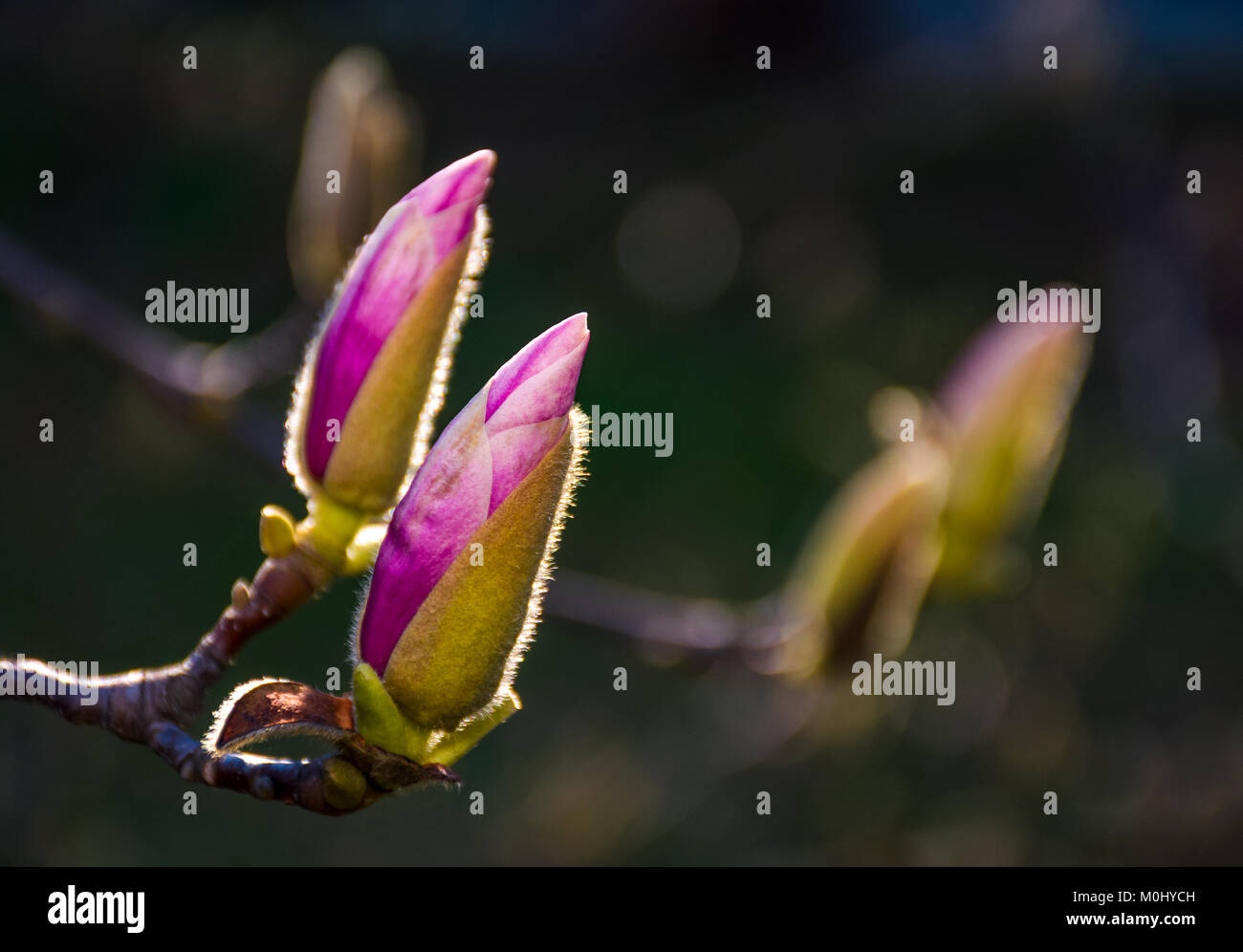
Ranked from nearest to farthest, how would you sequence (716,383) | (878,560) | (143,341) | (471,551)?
1. (471,551)
2. (878,560)
3. (143,341)
4. (716,383)

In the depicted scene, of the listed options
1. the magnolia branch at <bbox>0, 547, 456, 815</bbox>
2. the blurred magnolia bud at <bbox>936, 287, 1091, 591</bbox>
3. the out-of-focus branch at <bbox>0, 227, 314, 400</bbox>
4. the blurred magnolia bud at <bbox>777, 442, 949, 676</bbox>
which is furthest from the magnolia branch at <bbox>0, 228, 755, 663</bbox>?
the magnolia branch at <bbox>0, 547, 456, 815</bbox>

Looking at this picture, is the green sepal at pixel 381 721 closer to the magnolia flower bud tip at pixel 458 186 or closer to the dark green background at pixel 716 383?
the magnolia flower bud tip at pixel 458 186

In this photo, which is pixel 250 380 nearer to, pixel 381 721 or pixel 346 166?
pixel 346 166

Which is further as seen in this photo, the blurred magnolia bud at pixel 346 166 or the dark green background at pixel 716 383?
the dark green background at pixel 716 383

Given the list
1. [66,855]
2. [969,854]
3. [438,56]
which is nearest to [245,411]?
[66,855]

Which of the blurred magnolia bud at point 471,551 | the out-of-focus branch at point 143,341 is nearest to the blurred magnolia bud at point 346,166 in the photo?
the out-of-focus branch at point 143,341

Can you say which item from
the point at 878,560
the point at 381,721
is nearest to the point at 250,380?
the point at 878,560

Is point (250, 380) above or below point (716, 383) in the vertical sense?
below
